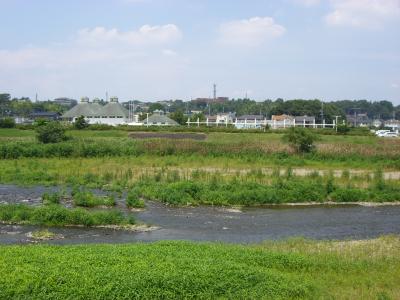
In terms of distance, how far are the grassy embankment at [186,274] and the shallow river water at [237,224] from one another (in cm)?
566

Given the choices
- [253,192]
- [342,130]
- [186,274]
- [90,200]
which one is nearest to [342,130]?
[342,130]

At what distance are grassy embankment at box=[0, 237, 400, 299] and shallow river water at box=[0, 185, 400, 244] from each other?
566cm

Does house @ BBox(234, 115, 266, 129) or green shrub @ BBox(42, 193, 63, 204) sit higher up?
house @ BBox(234, 115, 266, 129)

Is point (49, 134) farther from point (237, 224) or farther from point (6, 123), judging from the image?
point (237, 224)

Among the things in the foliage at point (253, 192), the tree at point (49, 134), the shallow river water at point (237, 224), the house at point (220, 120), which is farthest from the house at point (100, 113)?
the shallow river water at point (237, 224)

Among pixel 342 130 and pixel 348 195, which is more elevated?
pixel 342 130

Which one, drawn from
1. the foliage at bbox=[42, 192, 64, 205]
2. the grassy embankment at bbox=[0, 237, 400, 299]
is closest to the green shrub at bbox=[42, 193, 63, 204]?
the foliage at bbox=[42, 192, 64, 205]

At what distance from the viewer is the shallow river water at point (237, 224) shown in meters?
20.4

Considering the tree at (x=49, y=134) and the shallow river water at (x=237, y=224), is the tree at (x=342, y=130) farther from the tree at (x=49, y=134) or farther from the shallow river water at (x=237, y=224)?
the shallow river water at (x=237, y=224)

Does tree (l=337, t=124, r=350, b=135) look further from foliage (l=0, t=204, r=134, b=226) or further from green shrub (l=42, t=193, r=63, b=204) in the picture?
foliage (l=0, t=204, r=134, b=226)

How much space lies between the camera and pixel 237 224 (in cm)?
2345

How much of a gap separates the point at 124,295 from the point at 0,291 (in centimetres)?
241

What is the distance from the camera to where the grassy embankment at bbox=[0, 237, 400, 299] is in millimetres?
10750

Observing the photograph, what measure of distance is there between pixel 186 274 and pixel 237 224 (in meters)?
12.2
